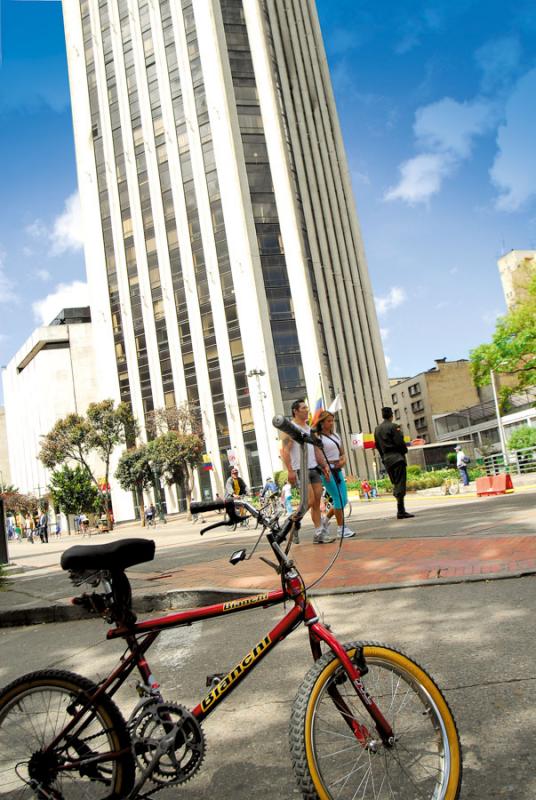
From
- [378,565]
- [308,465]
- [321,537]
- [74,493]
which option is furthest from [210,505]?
[74,493]

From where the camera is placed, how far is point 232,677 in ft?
7.30

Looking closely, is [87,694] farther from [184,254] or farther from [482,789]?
[184,254]

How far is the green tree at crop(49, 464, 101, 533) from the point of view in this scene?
2071 inches

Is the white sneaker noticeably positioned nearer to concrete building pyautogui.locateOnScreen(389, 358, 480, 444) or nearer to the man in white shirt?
the man in white shirt

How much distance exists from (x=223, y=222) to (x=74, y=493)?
Answer: 1094 inches

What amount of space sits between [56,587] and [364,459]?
4707cm

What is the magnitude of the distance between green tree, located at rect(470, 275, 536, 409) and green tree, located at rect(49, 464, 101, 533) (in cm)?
3432

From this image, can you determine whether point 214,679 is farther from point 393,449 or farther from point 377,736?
point 393,449

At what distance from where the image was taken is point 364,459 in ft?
176

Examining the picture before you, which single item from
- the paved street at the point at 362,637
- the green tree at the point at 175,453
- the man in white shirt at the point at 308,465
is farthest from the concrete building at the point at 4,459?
the paved street at the point at 362,637

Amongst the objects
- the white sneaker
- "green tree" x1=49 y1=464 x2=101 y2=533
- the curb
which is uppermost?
"green tree" x1=49 y1=464 x2=101 y2=533

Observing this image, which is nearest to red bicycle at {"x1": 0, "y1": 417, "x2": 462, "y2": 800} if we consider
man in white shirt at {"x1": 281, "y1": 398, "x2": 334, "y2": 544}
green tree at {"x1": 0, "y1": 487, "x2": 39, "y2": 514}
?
man in white shirt at {"x1": 281, "y1": 398, "x2": 334, "y2": 544}

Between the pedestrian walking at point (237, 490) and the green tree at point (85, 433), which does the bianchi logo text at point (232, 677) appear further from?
the green tree at point (85, 433)

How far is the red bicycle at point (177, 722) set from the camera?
2029mm
